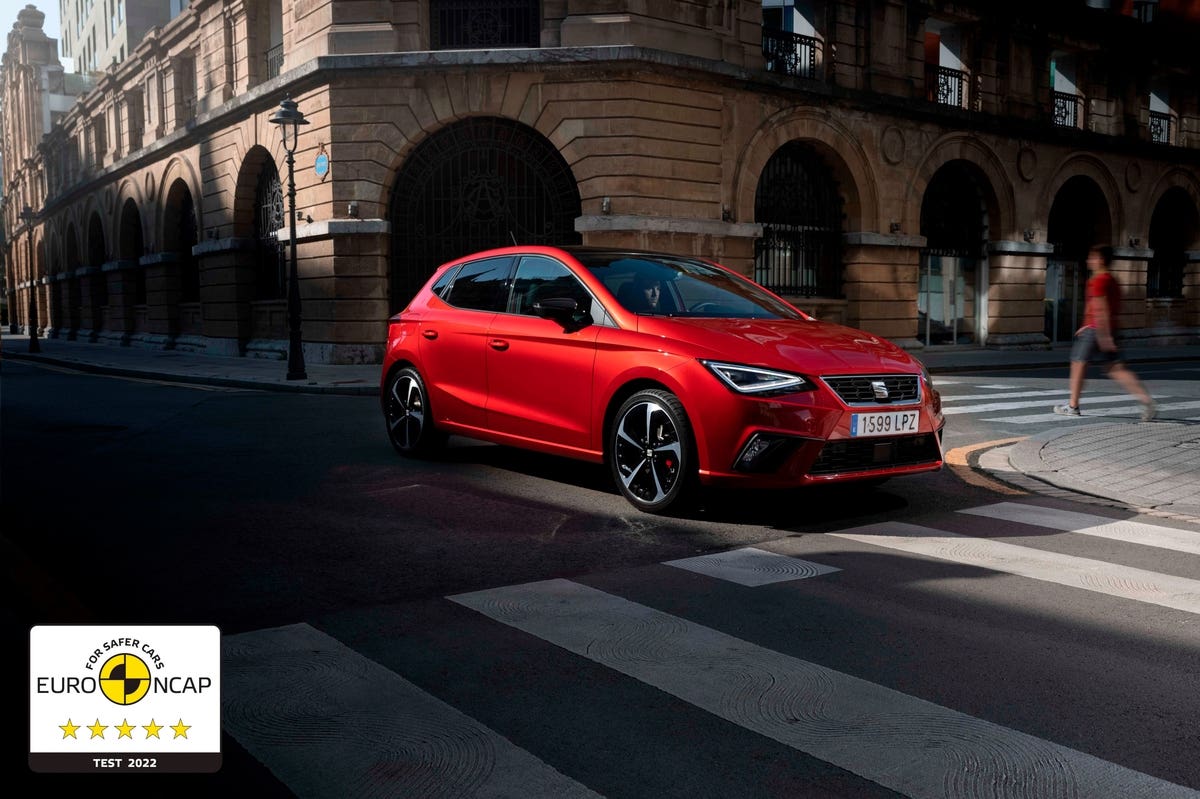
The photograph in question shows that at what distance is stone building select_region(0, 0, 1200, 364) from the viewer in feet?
68.4

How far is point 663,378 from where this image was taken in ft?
20.2

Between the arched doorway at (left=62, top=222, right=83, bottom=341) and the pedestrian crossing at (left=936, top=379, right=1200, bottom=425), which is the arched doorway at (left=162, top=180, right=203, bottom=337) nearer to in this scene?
the arched doorway at (left=62, top=222, right=83, bottom=341)

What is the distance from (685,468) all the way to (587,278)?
63.7 inches

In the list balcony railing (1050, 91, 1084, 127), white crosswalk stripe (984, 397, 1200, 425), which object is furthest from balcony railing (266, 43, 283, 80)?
balcony railing (1050, 91, 1084, 127)

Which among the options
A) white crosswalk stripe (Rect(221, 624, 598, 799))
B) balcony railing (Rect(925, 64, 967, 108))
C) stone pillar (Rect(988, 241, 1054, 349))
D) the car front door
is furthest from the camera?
stone pillar (Rect(988, 241, 1054, 349))

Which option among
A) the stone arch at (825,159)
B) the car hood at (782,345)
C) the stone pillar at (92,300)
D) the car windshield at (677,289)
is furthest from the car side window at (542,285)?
the stone pillar at (92,300)

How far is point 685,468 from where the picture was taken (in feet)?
19.9

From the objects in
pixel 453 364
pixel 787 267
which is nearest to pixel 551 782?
pixel 453 364

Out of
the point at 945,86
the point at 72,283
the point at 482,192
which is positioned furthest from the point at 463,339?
the point at 72,283

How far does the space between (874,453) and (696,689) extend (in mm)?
2977

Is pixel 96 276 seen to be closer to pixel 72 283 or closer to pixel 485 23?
pixel 72 283

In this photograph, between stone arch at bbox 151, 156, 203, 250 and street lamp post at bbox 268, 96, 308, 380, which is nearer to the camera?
street lamp post at bbox 268, 96, 308, 380

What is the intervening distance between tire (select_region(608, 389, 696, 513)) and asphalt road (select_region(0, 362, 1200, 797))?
15 centimetres

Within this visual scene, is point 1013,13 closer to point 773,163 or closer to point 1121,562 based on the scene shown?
point 773,163
